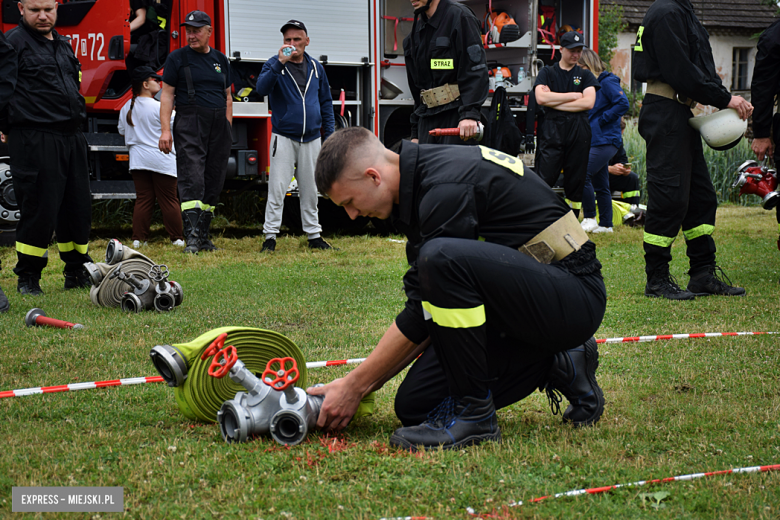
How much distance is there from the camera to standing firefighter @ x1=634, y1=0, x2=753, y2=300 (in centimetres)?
550

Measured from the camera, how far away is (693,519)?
214 cm

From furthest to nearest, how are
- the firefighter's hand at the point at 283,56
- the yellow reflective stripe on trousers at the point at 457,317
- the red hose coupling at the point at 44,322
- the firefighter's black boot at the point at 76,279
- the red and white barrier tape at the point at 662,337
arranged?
the firefighter's hand at the point at 283,56
the firefighter's black boot at the point at 76,279
the red hose coupling at the point at 44,322
the red and white barrier tape at the point at 662,337
the yellow reflective stripe on trousers at the point at 457,317

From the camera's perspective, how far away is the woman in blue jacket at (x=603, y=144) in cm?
984

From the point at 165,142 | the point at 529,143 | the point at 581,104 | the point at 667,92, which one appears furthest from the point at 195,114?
the point at 667,92

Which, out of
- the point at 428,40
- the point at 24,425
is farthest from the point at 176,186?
the point at 24,425

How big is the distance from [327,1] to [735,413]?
816 centimetres

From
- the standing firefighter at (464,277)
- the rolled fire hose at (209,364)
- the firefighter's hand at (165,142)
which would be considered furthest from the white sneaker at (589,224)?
the rolled fire hose at (209,364)

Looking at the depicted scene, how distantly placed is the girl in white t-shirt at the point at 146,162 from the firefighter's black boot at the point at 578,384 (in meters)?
6.54

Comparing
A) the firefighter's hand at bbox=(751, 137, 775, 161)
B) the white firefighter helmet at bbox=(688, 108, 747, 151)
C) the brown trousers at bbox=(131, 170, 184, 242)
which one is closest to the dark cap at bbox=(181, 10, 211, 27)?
the brown trousers at bbox=(131, 170, 184, 242)

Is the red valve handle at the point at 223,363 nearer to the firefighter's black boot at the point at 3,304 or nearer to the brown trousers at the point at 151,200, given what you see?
the firefighter's black boot at the point at 3,304

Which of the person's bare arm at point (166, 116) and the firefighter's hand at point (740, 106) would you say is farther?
the person's bare arm at point (166, 116)

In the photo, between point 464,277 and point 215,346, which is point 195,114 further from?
point 464,277

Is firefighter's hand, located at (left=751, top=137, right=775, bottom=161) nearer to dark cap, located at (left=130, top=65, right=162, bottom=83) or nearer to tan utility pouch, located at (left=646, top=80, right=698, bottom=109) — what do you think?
tan utility pouch, located at (left=646, top=80, right=698, bottom=109)

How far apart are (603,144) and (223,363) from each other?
26.6ft
